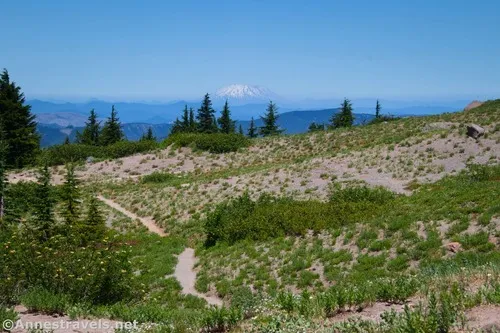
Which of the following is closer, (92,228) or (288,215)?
(288,215)

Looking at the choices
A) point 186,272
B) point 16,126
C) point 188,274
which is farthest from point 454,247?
point 16,126

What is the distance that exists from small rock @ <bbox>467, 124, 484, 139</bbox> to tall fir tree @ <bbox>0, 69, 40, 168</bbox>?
5106 centimetres

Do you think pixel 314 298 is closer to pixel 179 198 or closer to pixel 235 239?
pixel 235 239

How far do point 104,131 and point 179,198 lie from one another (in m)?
62.0

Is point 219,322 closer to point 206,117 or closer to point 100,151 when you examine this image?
point 100,151

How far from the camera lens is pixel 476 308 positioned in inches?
273

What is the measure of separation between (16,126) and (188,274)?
4814 cm

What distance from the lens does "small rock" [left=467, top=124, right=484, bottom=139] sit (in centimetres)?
3284

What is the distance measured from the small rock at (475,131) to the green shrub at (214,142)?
25.5m

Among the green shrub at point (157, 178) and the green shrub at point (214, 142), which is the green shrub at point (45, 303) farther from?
the green shrub at point (214, 142)

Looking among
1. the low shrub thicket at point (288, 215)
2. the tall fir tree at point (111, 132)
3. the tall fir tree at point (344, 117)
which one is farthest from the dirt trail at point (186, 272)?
the tall fir tree at point (344, 117)

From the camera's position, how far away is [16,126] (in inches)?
2233

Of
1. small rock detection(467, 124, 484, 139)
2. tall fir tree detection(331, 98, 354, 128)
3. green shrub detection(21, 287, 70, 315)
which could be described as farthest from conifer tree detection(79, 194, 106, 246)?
tall fir tree detection(331, 98, 354, 128)

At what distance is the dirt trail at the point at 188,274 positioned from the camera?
54.1ft
